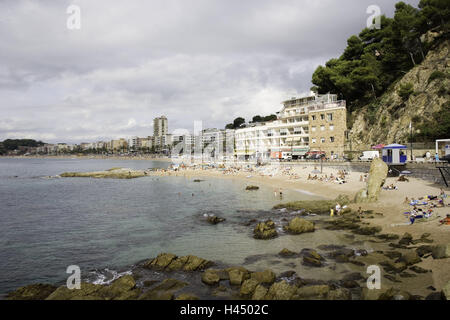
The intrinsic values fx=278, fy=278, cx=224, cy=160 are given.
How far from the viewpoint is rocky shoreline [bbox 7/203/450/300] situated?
988 centimetres

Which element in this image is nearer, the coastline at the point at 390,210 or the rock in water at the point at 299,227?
the coastline at the point at 390,210

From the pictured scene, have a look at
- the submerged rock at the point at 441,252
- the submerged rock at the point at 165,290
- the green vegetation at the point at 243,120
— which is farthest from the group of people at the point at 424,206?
the green vegetation at the point at 243,120

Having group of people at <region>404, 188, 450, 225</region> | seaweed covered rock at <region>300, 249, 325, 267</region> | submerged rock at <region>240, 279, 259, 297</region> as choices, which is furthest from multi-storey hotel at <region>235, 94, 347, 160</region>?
submerged rock at <region>240, 279, 259, 297</region>

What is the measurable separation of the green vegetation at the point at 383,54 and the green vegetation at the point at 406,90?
0.46 feet

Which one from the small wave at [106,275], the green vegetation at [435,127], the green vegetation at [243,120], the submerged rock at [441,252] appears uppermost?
the green vegetation at [243,120]

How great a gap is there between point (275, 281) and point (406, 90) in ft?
153

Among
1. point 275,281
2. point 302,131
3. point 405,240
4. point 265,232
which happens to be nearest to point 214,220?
point 265,232

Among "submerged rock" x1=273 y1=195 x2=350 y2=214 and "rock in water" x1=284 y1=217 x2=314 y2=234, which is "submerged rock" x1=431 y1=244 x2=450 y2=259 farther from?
"submerged rock" x1=273 y1=195 x2=350 y2=214

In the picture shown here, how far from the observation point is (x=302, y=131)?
218 feet

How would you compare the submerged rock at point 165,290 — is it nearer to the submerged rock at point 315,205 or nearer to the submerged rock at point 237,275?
the submerged rock at point 237,275

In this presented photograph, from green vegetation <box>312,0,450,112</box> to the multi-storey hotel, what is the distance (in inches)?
180

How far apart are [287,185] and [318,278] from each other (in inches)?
1125

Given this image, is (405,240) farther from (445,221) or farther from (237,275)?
(237,275)

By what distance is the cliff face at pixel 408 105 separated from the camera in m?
41.7
